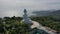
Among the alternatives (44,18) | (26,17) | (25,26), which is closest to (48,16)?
(44,18)

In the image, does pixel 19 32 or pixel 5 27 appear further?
pixel 5 27

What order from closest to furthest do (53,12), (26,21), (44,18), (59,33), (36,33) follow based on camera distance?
1. (36,33)
2. (59,33)
3. (26,21)
4. (53,12)
5. (44,18)

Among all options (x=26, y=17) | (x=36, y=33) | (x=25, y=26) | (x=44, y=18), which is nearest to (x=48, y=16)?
(x=44, y=18)

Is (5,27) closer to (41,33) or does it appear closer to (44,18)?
(41,33)

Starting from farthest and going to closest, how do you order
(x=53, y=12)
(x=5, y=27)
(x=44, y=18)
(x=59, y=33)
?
(x=44, y=18) < (x=53, y=12) < (x=5, y=27) < (x=59, y=33)

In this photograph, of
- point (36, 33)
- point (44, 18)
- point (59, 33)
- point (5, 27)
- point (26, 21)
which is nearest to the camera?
point (36, 33)

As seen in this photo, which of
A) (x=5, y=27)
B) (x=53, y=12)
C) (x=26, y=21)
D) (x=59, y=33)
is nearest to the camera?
(x=59, y=33)

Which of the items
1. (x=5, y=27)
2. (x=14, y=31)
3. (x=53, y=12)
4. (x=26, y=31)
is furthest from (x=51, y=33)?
(x=53, y=12)

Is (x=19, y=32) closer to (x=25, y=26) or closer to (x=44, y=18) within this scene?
(x=25, y=26)

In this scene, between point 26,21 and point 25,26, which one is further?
point 26,21
